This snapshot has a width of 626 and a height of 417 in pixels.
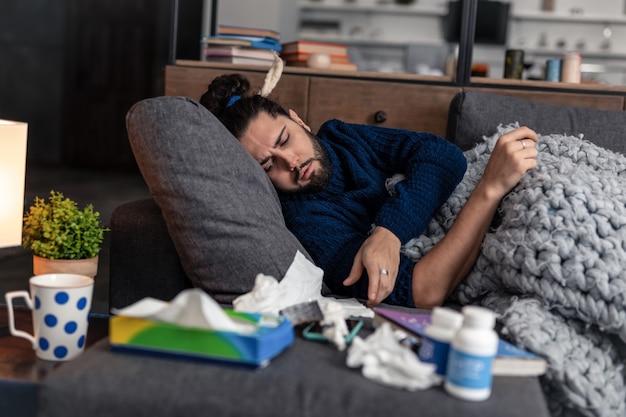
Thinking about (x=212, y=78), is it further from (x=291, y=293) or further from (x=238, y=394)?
(x=238, y=394)

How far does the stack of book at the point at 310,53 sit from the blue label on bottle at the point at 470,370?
1866 mm

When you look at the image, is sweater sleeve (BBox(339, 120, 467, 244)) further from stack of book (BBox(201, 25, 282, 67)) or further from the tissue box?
stack of book (BBox(201, 25, 282, 67))

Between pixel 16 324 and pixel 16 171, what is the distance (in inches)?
12.5

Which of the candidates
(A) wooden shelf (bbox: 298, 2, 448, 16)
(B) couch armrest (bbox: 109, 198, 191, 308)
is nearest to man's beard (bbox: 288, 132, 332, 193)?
(B) couch armrest (bbox: 109, 198, 191, 308)

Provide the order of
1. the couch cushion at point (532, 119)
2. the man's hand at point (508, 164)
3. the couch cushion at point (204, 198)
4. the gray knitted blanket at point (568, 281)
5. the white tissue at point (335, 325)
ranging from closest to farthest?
the white tissue at point (335, 325), the gray knitted blanket at point (568, 281), the couch cushion at point (204, 198), the man's hand at point (508, 164), the couch cushion at point (532, 119)

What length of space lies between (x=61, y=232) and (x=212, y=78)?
3.53 feet

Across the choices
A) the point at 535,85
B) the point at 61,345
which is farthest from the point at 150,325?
the point at 535,85

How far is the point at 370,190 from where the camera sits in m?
1.80

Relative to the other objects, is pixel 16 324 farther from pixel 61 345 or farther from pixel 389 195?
pixel 389 195

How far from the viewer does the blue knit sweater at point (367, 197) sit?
5.33 feet

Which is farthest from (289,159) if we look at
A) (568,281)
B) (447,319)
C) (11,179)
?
(447,319)

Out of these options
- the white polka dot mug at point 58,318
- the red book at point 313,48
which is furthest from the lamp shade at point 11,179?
the red book at point 313,48

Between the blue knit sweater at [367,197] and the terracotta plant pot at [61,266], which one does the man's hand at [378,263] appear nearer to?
the blue knit sweater at [367,197]

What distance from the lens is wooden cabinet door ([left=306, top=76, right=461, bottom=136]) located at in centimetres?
242
